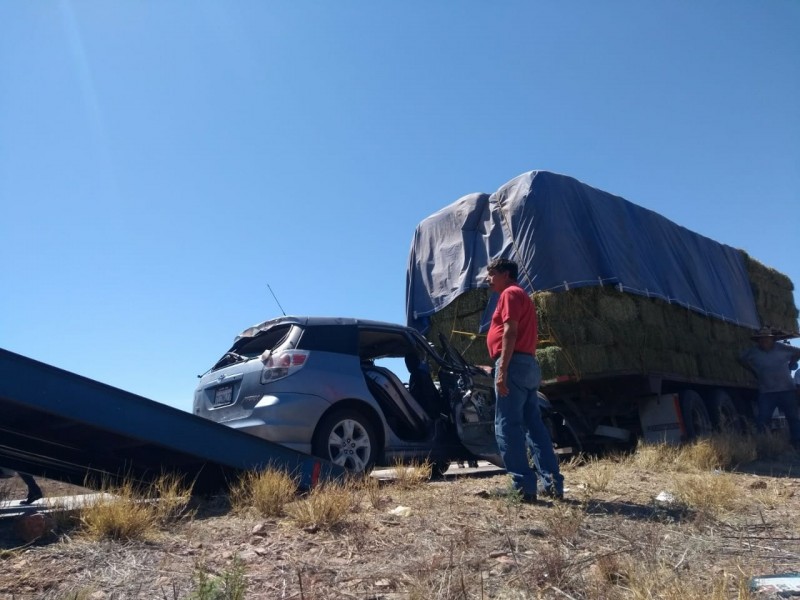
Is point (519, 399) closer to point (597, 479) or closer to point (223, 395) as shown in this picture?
point (597, 479)

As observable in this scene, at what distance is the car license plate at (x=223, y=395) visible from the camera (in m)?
6.44

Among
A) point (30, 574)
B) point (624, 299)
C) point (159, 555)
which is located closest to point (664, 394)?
point (624, 299)

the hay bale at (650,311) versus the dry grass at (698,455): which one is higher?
the hay bale at (650,311)

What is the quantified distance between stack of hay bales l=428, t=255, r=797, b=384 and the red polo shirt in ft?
10.6

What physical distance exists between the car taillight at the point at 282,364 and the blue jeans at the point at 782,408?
25.5 feet

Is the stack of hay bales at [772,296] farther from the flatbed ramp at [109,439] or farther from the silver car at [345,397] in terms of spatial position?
the flatbed ramp at [109,439]

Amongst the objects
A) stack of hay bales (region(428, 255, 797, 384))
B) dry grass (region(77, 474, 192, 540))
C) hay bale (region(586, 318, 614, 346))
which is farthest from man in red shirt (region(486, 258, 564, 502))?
hay bale (region(586, 318, 614, 346))

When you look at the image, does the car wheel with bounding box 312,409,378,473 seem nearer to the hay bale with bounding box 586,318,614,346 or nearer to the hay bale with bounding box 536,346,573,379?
the hay bale with bounding box 536,346,573,379

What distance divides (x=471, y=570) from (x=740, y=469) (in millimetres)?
5695

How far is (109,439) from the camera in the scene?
15.4 ft

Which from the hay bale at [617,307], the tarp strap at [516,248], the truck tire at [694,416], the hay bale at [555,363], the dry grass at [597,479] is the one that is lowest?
the dry grass at [597,479]

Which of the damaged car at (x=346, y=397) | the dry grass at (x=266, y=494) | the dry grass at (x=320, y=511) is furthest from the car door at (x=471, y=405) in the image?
the dry grass at (x=320, y=511)

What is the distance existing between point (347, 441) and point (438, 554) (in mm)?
3005

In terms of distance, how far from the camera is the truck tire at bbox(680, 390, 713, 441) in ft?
30.1
